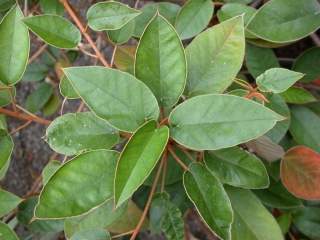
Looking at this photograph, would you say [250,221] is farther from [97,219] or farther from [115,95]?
Result: [115,95]

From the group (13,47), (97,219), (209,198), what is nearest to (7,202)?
(97,219)

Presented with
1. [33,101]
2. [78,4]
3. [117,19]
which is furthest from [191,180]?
[78,4]

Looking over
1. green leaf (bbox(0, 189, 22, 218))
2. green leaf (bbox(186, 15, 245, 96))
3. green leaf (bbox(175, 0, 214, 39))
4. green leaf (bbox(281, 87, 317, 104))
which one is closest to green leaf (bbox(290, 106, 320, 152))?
green leaf (bbox(281, 87, 317, 104))

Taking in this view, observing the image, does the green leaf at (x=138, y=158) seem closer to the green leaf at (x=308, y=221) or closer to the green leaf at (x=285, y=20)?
the green leaf at (x=285, y=20)

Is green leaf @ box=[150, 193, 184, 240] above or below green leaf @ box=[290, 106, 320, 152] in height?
above

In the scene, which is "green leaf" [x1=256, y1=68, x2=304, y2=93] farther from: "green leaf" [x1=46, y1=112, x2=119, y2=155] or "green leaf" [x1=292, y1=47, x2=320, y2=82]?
"green leaf" [x1=292, y1=47, x2=320, y2=82]

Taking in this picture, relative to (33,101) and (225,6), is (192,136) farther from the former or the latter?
(33,101)
